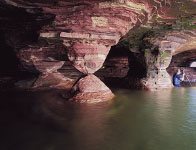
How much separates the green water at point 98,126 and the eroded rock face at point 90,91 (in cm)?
47

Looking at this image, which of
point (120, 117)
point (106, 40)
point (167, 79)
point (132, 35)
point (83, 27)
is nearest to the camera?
point (120, 117)

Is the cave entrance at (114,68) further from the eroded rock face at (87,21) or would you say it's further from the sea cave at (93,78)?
the eroded rock face at (87,21)

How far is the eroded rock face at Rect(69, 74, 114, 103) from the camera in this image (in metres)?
6.03

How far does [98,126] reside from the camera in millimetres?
3887

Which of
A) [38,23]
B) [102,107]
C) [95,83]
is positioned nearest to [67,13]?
[38,23]

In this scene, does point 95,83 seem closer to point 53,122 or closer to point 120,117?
point 120,117

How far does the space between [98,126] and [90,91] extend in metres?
2.48

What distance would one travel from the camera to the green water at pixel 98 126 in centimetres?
303

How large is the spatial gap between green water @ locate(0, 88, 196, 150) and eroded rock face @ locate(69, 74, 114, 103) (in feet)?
1.54

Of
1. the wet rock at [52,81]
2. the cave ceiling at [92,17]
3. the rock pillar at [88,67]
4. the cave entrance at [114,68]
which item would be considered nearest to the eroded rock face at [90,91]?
the rock pillar at [88,67]

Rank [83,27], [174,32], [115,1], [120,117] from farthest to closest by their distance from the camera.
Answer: [174,32]
[83,27]
[120,117]
[115,1]

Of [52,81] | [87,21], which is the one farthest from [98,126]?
[52,81]

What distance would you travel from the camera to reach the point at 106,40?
5887mm

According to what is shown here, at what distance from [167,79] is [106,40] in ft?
17.2
